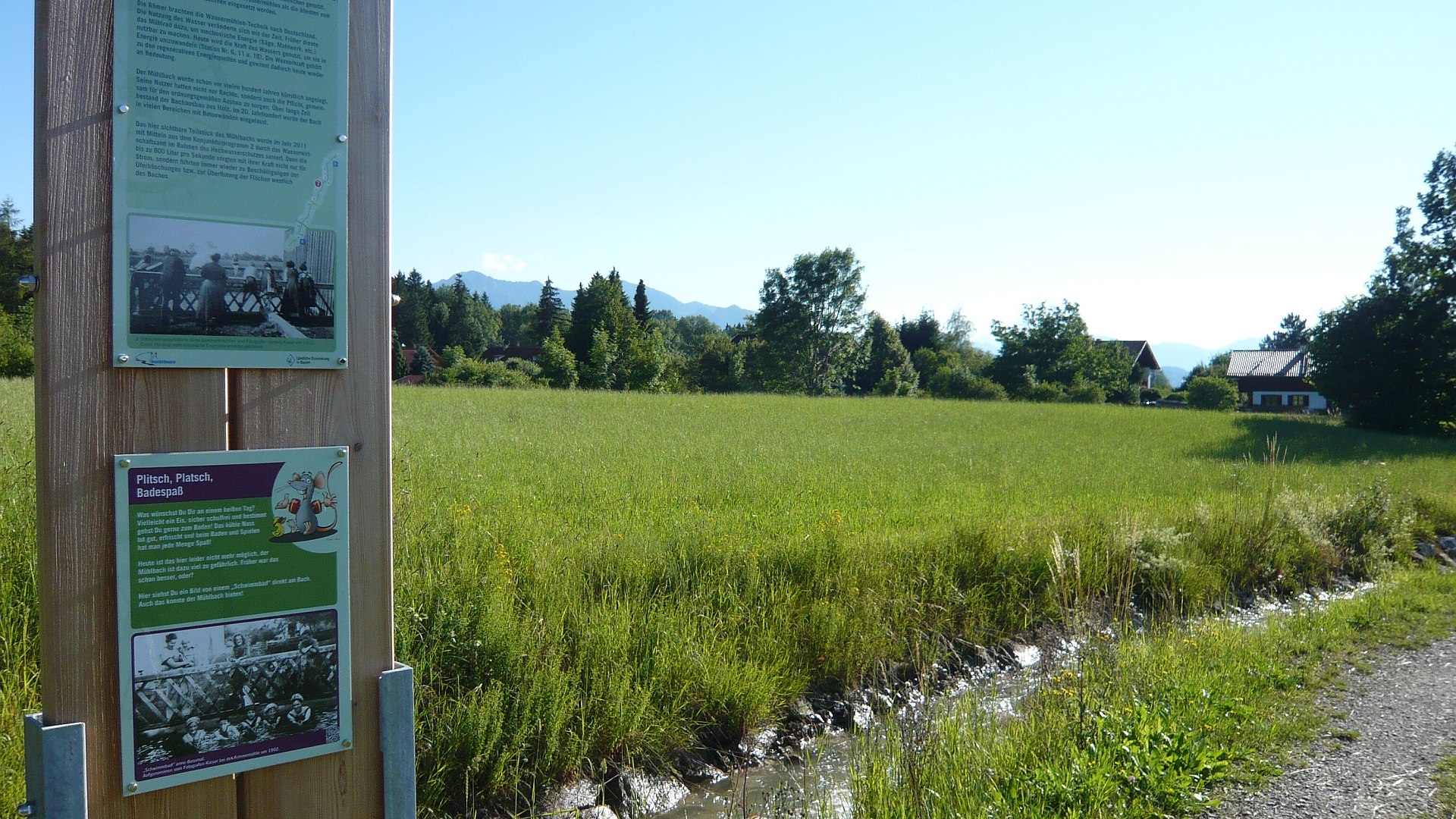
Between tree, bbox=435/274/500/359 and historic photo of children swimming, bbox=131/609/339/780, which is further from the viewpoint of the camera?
tree, bbox=435/274/500/359

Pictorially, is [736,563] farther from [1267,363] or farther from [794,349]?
[1267,363]

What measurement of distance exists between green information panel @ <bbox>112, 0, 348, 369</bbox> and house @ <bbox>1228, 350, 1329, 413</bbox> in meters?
85.3

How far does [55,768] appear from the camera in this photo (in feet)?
6.68

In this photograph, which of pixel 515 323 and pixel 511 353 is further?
pixel 515 323

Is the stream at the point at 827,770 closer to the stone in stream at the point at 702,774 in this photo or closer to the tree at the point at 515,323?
the stone in stream at the point at 702,774

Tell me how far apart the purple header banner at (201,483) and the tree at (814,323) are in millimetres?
75588

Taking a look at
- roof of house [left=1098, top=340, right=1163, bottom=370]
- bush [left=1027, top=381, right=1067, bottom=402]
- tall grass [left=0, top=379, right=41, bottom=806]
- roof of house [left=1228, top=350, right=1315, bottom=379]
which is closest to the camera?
tall grass [left=0, top=379, right=41, bottom=806]

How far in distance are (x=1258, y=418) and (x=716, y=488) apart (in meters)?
33.0

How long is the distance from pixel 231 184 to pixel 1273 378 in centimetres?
9112

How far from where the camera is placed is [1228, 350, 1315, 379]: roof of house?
77.6 meters

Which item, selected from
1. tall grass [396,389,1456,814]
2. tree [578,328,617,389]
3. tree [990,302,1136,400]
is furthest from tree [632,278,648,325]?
tall grass [396,389,1456,814]

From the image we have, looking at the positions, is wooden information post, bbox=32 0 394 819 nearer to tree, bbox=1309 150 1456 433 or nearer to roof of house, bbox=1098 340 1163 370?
tree, bbox=1309 150 1456 433

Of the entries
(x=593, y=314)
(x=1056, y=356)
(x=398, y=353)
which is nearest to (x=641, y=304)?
(x=593, y=314)

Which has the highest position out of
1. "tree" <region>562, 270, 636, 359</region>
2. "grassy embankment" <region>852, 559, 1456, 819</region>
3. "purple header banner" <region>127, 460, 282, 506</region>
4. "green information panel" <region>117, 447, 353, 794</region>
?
"tree" <region>562, 270, 636, 359</region>
